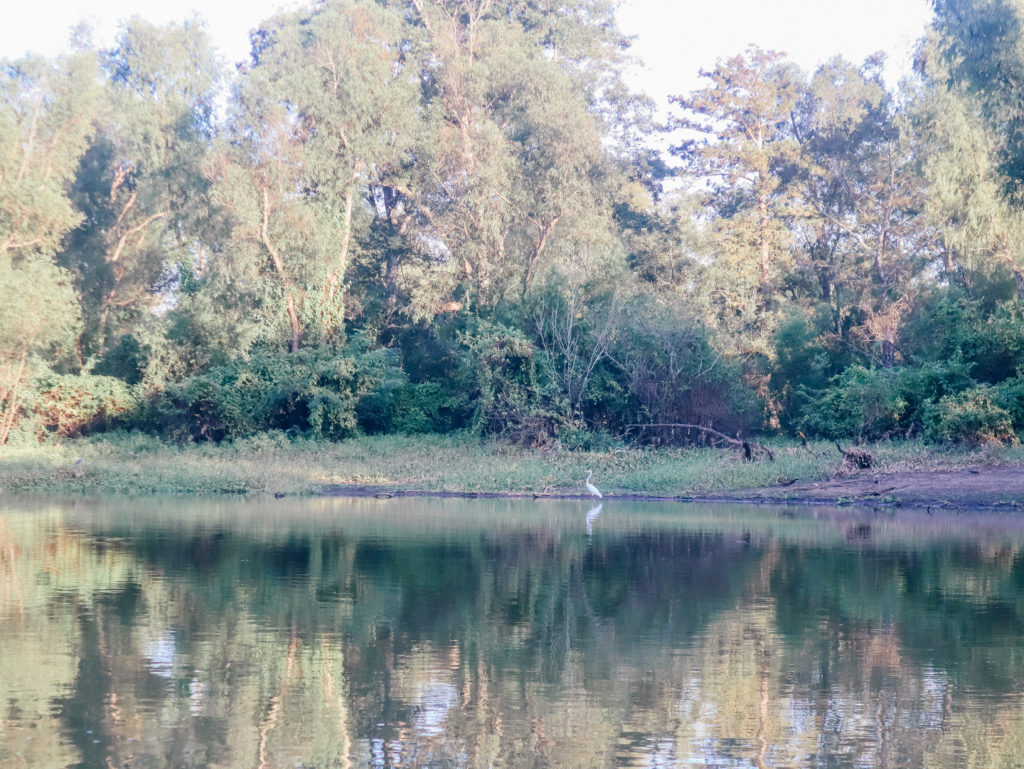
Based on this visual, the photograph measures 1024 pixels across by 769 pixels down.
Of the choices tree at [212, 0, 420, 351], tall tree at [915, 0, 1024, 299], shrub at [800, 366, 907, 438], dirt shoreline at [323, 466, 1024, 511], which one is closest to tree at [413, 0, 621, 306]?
tree at [212, 0, 420, 351]

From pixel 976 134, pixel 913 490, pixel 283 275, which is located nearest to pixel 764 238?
pixel 976 134

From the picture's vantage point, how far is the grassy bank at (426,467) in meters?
29.8

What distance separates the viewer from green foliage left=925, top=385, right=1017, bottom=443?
30406 millimetres

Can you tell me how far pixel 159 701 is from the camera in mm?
9070

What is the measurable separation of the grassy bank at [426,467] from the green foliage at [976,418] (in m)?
0.59

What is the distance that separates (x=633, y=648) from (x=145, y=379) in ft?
112

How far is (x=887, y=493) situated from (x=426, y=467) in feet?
43.4

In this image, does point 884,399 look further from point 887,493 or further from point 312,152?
point 312,152

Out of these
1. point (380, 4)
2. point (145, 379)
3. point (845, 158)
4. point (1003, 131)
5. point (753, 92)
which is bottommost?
point (145, 379)

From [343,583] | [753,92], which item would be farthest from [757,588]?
[753,92]

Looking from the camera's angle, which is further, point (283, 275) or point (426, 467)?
point (283, 275)

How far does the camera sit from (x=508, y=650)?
36.7 ft

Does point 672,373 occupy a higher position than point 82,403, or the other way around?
point 672,373

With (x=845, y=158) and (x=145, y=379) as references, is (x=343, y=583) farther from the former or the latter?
(x=845, y=158)
